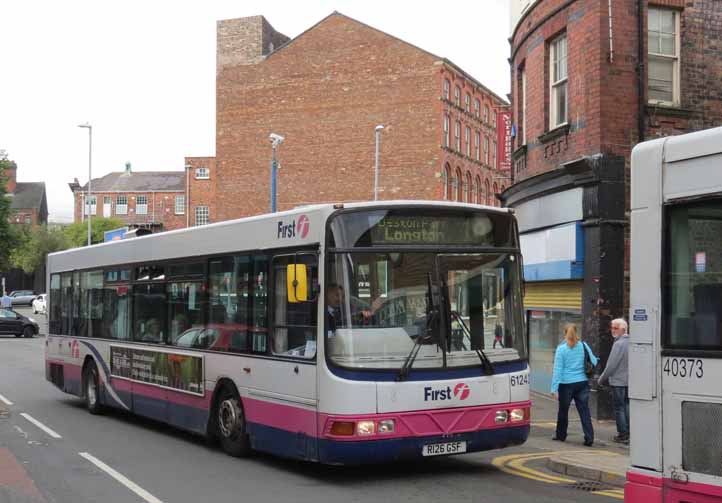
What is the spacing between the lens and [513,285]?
1002 centimetres

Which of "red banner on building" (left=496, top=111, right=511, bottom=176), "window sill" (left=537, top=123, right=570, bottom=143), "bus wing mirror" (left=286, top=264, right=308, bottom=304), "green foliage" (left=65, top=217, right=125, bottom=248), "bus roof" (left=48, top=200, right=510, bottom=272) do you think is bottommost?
"bus wing mirror" (left=286, top=264, right=308, bottom=304)

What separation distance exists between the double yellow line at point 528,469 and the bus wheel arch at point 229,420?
295cm

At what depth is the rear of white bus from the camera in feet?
29.6

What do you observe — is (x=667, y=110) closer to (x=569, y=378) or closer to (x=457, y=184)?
(x=569, y=378)

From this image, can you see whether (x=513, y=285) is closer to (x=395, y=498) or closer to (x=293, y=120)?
(x=395, y=498)

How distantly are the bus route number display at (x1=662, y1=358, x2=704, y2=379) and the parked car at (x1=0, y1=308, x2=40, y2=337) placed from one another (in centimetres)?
4184

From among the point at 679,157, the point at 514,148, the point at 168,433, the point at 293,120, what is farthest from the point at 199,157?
the point at 679,157

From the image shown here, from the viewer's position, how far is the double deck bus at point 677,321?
5.40 m

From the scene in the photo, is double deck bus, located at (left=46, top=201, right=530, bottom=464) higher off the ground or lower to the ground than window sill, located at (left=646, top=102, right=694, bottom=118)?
lower

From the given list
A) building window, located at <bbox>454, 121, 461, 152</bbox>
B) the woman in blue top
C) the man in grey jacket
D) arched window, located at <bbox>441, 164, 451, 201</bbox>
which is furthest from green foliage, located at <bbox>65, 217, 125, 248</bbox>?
the man in grey jacket

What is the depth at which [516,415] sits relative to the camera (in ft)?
32.4

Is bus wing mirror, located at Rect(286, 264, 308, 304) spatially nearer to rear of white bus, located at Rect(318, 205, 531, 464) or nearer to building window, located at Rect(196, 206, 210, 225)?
rear of white bus, located at Rect(318, 205, 531, 464)

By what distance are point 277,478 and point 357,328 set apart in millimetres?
1941

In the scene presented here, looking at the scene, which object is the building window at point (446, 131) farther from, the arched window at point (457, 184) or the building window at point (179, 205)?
the building window at point (179, 205)
